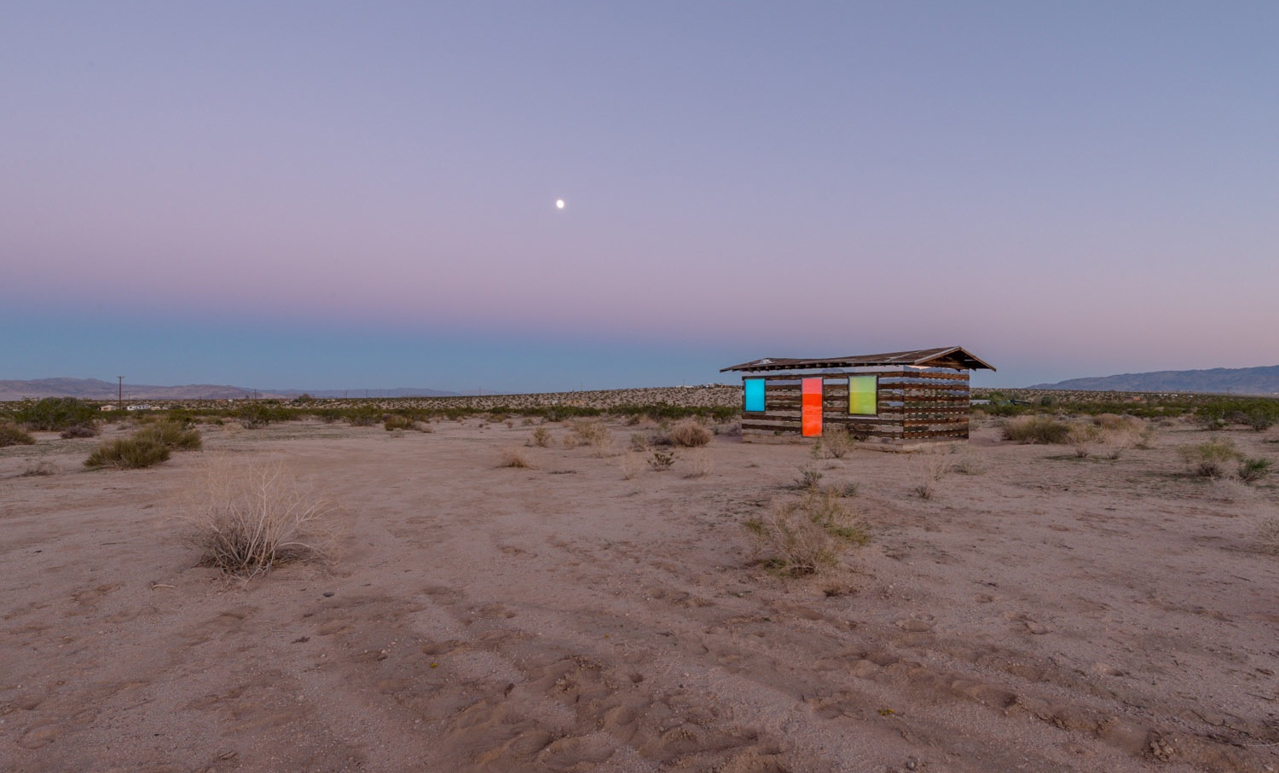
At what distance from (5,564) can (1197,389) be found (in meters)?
238

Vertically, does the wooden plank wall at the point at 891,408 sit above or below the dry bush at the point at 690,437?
above

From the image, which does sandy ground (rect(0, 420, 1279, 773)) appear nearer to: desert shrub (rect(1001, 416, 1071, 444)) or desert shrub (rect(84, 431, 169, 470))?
desert shrub (rect(84, 431, 169, 470))

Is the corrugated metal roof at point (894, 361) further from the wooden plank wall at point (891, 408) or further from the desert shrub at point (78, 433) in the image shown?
the desert shrub at point (78, 433)

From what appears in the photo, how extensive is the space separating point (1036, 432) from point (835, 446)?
7497 mm

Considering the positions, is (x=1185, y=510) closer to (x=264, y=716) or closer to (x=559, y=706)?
(x=559, y=706)

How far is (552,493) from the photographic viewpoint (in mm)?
10297

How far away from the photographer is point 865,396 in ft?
57.4

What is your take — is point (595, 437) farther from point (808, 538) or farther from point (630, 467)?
point (808, 538)

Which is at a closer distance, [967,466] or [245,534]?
[245,534]

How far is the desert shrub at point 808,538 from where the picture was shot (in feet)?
18.2

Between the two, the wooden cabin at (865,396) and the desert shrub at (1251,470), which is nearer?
the desert shrub at (1251,470)

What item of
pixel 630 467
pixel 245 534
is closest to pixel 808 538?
pixel 245 534

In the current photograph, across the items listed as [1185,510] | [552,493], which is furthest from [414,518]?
[1185,510]

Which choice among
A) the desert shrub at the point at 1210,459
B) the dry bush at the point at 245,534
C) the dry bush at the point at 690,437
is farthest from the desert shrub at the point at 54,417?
the desert shrub at the point at 1210,459
